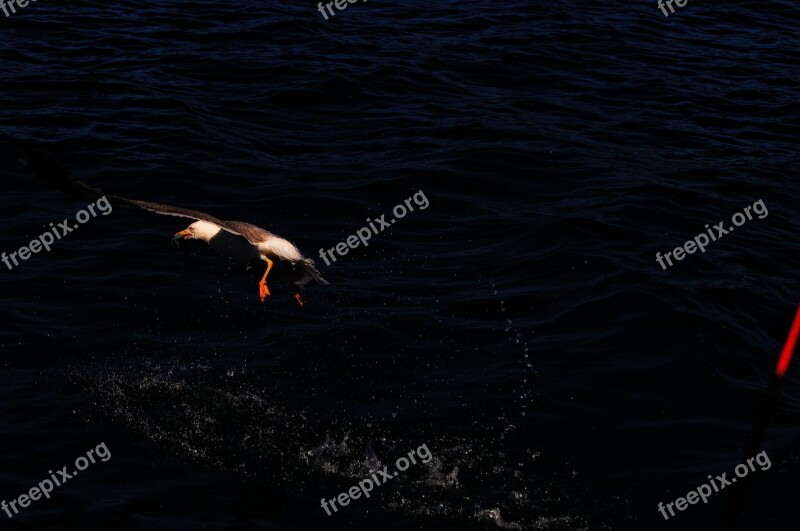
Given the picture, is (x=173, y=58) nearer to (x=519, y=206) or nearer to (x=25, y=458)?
(x=519, y=206)

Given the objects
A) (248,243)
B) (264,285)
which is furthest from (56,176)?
(264,285)

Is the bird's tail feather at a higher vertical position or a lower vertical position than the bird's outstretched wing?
lower

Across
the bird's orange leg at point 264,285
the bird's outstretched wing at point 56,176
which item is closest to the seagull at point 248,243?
the bird's orange leg at point 264,285

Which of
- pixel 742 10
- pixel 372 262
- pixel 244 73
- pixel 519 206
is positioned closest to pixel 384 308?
pixel 372 262

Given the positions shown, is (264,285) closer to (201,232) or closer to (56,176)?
(201,232)

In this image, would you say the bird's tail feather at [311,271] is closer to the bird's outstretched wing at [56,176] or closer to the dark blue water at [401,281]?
the dark blue water at [401,281]

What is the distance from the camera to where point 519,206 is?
1428cm

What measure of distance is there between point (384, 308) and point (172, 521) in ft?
12.8

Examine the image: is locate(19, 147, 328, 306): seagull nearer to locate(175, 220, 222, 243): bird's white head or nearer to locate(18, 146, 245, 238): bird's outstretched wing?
locate(175, 220, 222, 243): bird's white head

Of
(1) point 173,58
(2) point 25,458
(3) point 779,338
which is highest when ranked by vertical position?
(1) point 173,58

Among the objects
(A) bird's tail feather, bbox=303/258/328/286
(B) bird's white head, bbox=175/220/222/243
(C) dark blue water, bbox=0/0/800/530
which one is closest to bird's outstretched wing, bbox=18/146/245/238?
(B) bird's white head, bbox=175/220/222/243

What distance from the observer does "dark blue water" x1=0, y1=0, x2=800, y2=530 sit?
9.19 metres

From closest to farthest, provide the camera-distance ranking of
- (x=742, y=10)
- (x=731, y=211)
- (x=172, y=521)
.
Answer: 1. (x=172, y=521)
2. (x=731, y=211)
3. (x=742, y=10)

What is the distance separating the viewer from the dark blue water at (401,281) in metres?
9.19
